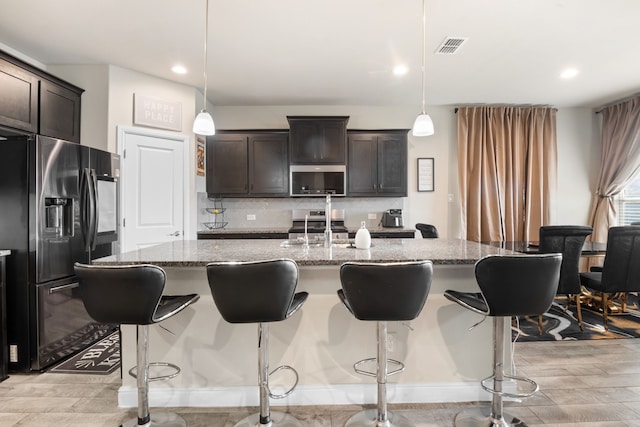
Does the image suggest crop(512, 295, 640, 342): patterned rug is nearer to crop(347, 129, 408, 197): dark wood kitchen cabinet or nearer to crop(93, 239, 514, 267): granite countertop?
crop(93, 239, 514, 267): granite countertop

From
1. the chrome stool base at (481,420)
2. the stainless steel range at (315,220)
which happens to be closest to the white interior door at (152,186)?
the stainless steel range at (315,220)

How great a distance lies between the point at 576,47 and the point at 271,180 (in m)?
3.63

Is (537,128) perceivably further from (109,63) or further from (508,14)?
(109,63)

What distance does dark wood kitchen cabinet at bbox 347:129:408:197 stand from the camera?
4746mm

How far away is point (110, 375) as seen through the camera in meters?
2.51

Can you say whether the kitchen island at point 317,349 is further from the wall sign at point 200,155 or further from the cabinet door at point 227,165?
the cabinet door at point 227,165

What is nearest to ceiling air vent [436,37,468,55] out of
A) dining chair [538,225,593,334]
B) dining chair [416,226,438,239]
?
dining chair [416,226,438,239]

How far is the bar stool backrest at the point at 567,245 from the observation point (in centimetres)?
310

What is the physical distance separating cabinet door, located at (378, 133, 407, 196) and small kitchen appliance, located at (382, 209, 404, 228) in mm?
293

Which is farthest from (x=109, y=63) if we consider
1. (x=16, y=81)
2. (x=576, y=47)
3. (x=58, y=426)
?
(x=576, y=47)

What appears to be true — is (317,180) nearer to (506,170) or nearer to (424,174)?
(424,174)

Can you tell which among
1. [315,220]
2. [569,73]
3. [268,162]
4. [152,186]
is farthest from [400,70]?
[152,186]

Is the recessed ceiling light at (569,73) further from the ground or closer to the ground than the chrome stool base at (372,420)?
further from the ground

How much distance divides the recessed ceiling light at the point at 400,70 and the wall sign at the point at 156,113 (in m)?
2.56
